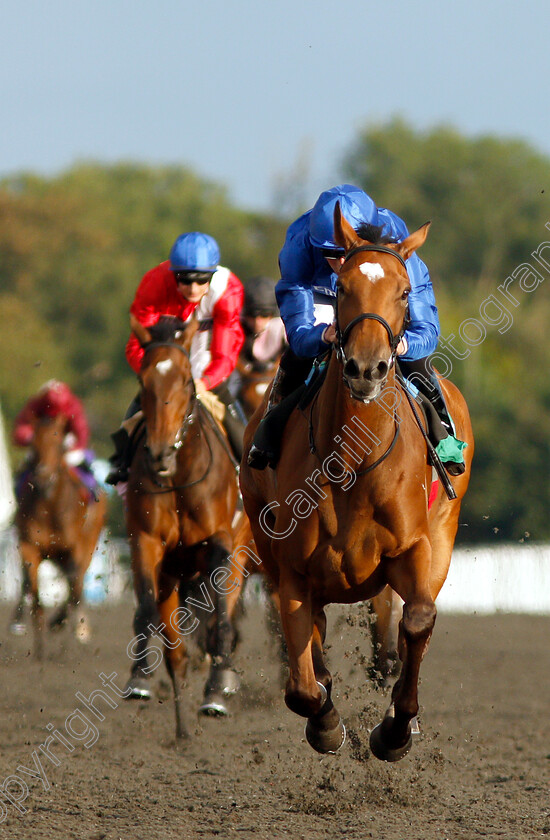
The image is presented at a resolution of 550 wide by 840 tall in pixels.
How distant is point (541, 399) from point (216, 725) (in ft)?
81.0

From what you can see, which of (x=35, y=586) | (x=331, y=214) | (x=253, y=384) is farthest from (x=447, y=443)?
(x=35, y=586)

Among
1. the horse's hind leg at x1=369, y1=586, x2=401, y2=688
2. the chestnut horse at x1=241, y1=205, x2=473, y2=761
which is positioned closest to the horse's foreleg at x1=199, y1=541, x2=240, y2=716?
the horse's hind leg at x1=369, y1=586, x2=401, y2=688

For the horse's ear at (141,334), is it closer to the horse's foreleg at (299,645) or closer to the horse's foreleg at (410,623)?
the horse's foreleg at (299,645)

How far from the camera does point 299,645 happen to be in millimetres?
4484

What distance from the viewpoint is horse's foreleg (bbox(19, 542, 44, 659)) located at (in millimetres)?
10219

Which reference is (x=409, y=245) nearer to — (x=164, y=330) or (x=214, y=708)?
(x=164, y=330)

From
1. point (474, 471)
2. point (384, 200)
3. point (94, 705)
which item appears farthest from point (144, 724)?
point (384, 200)

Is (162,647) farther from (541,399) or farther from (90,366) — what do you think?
(90,366)

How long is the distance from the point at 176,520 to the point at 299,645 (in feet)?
8.27

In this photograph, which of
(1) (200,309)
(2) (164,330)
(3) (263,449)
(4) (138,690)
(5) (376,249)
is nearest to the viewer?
(5) (376,249)

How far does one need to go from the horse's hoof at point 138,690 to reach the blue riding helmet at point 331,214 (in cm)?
290

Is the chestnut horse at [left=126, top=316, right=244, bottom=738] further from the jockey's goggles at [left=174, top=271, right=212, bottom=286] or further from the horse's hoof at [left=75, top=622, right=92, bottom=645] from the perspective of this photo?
the horse's hoof at [left=75, top=622, right=92, bottom=645]

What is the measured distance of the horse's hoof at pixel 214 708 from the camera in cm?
645

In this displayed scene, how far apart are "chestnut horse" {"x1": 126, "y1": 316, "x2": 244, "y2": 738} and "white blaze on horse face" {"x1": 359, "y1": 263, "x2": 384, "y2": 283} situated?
2.80m
